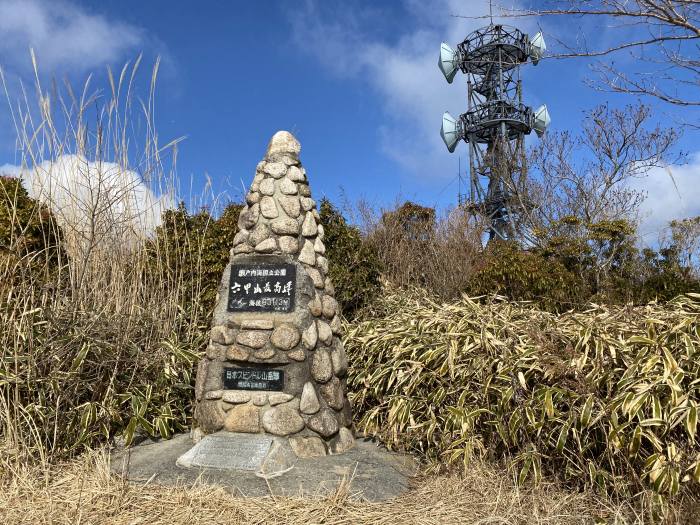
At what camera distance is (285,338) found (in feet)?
11.0

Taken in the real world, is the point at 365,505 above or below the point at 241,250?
below

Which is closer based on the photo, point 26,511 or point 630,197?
point 26,511

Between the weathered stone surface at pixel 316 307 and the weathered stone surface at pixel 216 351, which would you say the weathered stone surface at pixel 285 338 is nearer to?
the weathered stone surface at pixel 316 307

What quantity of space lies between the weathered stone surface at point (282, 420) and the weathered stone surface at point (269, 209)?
1.25 metres

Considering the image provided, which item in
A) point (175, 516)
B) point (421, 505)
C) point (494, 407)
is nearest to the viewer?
point (175, 516)

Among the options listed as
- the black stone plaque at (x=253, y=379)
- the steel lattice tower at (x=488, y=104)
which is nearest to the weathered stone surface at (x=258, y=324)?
the black stone plaque at (x=253, y=379)

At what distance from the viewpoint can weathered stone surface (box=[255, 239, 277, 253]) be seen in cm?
354

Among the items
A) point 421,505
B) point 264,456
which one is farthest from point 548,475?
point 264,456

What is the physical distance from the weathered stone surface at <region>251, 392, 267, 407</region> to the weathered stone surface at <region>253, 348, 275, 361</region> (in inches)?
8.9

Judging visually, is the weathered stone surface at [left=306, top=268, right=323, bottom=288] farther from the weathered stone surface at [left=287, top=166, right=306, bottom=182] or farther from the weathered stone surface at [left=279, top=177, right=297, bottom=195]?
the weathered stone surface at [left=287, top=166, right=306, bottom=182]

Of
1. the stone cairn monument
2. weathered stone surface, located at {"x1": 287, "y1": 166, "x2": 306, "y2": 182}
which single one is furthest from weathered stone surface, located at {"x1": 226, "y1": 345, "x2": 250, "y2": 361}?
weathered stone surface, located at {"x1": 287, "y1": 166, "x2": 306, "y2": 182}

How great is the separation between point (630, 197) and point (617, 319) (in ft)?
30.5

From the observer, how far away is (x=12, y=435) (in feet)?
10.0

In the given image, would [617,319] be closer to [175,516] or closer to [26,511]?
[175,516]
